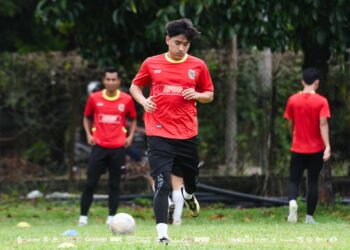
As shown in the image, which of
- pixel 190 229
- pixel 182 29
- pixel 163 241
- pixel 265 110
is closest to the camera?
pixel 163 241

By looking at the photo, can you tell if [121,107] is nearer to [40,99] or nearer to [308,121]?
[308,121]

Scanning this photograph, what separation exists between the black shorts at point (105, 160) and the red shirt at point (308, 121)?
257 centimetres

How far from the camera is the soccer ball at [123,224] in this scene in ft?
32.3

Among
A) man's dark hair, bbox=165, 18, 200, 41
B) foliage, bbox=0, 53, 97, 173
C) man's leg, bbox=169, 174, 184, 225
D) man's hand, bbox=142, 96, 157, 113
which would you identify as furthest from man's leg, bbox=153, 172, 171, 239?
foliage, bbox=0, 53, 97, 173

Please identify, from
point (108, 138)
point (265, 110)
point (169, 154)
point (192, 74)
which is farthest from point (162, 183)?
point (265, 110)

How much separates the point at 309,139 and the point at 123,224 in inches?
141

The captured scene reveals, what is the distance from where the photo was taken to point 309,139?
12438mm

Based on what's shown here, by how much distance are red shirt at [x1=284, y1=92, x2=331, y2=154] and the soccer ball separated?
3.45m

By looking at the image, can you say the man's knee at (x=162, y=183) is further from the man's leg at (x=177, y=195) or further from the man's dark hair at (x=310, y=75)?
the man's dark hair at (x=310, y=75)

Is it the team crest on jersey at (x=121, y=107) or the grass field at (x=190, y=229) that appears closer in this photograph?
the grass field at (x=190, y=229)

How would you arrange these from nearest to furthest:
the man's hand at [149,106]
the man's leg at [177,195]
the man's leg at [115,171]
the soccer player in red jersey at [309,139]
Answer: the man's hand at [149,106] → the man's leg at [177,195] → the soccer player in red jersey at [309,139] → the man's leg at [115,171]

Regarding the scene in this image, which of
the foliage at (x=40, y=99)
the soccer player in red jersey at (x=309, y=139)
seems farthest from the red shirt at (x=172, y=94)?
the foliage at (x=40, y=99)

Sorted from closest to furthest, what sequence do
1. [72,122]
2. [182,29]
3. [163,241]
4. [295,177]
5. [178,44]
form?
[163,241] → [182,29] → [178,44] → [295,177] → [72,122]

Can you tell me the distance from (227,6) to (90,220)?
12.9ft
